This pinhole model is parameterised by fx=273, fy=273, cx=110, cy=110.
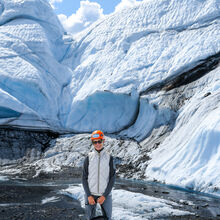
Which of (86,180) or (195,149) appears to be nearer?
(86,180)

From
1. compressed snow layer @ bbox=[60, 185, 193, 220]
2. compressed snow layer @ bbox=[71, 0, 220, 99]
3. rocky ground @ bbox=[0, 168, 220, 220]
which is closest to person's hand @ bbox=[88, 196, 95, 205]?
compressed snow layer @ bbox=[60, 185, 193, 220]

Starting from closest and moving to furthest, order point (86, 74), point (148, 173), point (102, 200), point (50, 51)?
point (102, 200)
point (148, 173)
point (86, 74)
point (50, 51)

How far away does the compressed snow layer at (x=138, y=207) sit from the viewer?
778 centimetres

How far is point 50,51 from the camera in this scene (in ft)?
91.4

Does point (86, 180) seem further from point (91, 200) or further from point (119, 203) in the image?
point (119, 203)

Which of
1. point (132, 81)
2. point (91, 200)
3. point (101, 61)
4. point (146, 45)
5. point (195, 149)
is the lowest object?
point (91, 200)

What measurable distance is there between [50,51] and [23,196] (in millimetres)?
20122

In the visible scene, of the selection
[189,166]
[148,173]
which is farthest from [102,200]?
[148,173]

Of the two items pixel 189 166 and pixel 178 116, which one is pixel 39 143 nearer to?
pixel 178 116

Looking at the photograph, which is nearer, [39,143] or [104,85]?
[39,143]

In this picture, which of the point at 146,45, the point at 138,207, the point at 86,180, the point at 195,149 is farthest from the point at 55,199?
the point at 146,45

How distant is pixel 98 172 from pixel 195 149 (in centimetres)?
894

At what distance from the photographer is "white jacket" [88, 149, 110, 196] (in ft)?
14.4

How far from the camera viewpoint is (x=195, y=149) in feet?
40.5
